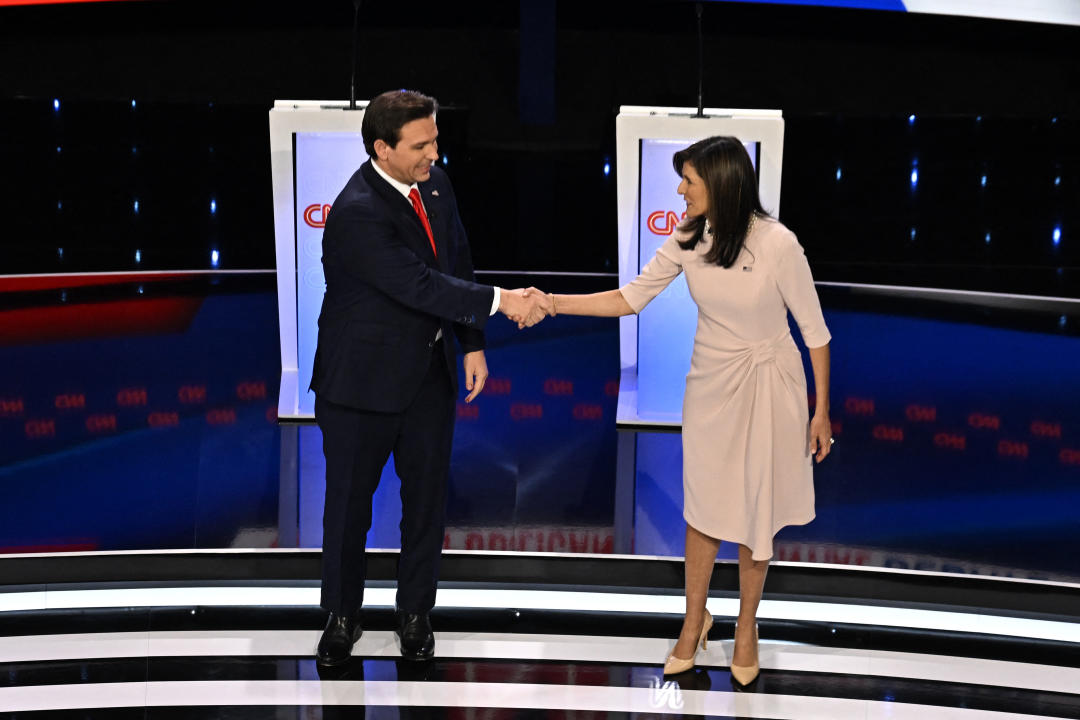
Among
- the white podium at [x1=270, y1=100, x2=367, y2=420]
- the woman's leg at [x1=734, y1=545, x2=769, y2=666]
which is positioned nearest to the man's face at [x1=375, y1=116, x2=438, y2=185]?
the woman's leg at [x1=734, y1=545, x2=769, y2=666]

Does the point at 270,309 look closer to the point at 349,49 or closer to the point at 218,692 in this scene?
the point at 349,49

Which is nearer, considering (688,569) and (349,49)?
(688,569)

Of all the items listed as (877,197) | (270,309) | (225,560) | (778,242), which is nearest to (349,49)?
(270,309)

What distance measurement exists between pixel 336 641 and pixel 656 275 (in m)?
1.31

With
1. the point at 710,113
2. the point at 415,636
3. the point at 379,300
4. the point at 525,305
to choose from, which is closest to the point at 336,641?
the point at 415,636

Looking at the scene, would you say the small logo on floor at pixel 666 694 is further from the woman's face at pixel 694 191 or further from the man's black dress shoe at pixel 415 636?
the woman's face at pixel 694 191

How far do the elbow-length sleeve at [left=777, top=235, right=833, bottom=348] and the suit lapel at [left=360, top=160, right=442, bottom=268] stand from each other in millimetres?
921

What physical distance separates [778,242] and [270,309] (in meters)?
4.74

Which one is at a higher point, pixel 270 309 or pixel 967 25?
pixel 967 25

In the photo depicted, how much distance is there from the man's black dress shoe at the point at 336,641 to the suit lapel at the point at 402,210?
101 cm

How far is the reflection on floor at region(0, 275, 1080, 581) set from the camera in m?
3.93

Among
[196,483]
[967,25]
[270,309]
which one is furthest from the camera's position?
[967,25]

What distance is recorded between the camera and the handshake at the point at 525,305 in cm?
331

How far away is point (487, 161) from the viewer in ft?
28.2
